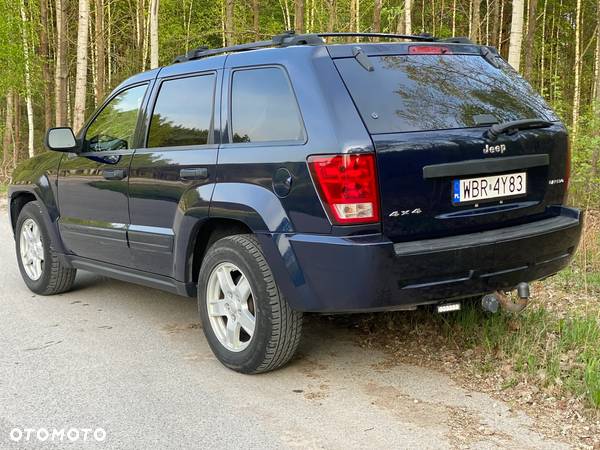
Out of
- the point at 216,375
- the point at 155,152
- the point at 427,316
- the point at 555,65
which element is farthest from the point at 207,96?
the point at 555,65

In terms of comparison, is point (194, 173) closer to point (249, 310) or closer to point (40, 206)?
point (249, 310)

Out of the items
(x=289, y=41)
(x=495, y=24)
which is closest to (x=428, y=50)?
(x=289, y=41)

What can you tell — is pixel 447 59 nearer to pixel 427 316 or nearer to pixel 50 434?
pixel 427 316

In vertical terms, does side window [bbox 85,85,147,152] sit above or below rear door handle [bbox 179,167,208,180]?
above

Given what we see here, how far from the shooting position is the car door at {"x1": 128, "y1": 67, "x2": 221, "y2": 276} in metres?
4.04

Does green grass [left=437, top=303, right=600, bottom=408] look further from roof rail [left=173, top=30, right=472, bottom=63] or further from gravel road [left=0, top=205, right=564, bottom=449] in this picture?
roof rail [left=173, top=30, right=472, bottom=63]

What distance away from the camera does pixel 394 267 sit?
322cm

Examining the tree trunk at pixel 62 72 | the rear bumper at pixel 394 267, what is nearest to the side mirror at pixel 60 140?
the rear bumper at pixel 394 267

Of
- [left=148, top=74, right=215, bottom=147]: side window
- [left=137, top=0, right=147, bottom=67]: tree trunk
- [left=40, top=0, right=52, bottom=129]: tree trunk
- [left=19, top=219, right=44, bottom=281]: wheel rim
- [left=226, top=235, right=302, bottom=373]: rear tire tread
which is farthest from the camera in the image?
[left=137, top=0, right=147, bottom=67]: tree trunk

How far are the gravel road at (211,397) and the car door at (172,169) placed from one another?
0.66m

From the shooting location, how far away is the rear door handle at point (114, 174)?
4.71 meters

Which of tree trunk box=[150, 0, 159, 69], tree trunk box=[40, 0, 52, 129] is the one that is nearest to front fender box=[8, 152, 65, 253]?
tree trunk box=[150, 0, 159, 69]

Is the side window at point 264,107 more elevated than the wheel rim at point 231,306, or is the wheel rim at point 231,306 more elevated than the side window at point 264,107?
the side window at point 264,107

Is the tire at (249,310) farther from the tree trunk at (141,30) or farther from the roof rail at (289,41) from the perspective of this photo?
the tree trunk at (141,30)
